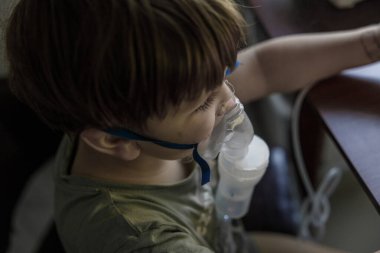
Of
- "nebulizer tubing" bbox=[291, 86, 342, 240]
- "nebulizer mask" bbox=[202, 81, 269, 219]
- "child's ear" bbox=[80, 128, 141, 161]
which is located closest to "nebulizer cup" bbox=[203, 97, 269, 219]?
"nebulizer mask" bbox=[202, 81, 269, 219]

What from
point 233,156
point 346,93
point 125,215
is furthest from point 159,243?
point 346,93

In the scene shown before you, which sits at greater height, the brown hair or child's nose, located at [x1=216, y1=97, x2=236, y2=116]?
the brown hair

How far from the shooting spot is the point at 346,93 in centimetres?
77

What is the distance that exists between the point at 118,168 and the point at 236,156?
0.18 m

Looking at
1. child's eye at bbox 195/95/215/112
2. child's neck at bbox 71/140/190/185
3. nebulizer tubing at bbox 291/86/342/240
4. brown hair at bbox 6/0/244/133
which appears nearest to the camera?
brown hair at bbox 6/0/244/133

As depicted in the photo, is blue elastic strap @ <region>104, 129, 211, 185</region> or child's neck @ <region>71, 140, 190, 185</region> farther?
child's neck @ <region>71, 140, 190, 185</region>

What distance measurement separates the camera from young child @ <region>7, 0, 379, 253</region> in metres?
0.49

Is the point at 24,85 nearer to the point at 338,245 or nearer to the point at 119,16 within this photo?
the point at 119,16

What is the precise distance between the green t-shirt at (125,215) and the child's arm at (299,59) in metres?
0.18

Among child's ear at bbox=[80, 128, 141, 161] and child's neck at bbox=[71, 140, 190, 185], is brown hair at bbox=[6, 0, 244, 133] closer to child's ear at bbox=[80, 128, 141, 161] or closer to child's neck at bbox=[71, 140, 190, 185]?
child's ear at bbox=[80, 128, 141, 161]

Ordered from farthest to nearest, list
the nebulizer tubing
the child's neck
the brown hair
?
the nebulizer tubing < the child's neck < the brown hair

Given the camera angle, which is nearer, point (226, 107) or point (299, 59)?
point (226, 107)

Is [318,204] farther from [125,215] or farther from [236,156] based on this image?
[125,215]

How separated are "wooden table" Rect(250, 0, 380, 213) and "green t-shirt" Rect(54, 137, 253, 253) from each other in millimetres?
232
